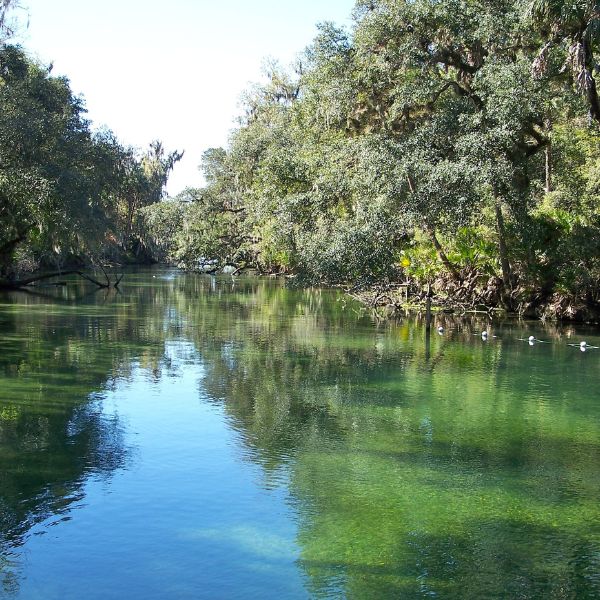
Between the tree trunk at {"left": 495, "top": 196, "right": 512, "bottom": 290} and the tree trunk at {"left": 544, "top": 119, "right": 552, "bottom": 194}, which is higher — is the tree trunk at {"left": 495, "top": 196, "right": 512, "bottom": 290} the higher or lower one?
the lower one

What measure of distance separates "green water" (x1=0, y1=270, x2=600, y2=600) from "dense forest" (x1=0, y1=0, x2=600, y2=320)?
5.37 metres

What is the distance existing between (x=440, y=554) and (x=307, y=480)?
7.58 feet

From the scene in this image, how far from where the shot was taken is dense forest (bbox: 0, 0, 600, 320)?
21234mm

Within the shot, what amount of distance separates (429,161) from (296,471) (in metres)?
14.8

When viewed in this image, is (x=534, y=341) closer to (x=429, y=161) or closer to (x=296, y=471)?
(x=429, y=161)

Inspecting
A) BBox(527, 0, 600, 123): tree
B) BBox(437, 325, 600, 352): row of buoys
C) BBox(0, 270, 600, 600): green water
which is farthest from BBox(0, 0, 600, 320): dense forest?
BBox(0, 270, 600, 600): green water

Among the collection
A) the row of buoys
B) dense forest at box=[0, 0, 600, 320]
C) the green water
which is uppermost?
dense forest at box=[0, 0, 600, 320]

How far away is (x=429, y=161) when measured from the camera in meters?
22.1

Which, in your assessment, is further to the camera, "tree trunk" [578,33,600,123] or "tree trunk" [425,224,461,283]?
"tree trunk" [425,224,461,283]

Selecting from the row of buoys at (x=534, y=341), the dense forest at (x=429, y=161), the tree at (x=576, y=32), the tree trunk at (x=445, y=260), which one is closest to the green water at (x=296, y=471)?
the row of buoys at (x=534, y=341)

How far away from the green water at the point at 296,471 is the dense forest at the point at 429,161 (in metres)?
5.37

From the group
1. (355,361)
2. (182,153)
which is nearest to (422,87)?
(355,361)

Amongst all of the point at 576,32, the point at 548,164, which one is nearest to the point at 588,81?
the point at 576,32

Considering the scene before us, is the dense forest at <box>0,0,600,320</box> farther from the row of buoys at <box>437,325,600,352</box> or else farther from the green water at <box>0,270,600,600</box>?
the green water at <box>0,270,600,600</box>
